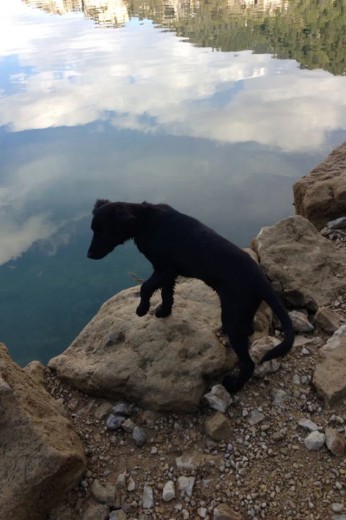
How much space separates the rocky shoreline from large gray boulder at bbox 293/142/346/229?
7.39 feet

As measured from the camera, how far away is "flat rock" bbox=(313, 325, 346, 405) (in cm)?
417

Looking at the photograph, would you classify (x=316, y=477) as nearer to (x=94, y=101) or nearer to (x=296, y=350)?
(x=296, y=350)

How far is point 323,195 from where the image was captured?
7762 mm

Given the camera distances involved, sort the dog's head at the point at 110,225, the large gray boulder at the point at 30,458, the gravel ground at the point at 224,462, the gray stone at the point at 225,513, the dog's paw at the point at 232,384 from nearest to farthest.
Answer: the large gray boulder at the point at 30,458 → the gray stone at the point at 225,513 → the gravel ground at the point at 224,462 → the dog's paw at the point at 232,384 → the dog's head at the point at 110,225

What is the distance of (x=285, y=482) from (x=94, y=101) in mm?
17681

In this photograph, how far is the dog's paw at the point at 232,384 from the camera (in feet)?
14.5

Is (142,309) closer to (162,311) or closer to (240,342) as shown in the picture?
(162,311)

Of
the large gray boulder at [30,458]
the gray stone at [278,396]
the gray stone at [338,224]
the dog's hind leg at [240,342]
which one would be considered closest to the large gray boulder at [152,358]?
the dog's hind leg at [240,342]

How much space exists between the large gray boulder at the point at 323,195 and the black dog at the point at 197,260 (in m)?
3.91

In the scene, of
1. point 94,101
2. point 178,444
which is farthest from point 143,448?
point 94,101

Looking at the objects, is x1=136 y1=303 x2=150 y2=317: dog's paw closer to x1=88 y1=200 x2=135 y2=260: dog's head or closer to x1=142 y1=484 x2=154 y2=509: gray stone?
x1=88 y1=200 x2=135 y2=260: dog's head

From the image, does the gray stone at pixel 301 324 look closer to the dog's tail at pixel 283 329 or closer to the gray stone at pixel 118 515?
the dog's tail at pixel 283 329

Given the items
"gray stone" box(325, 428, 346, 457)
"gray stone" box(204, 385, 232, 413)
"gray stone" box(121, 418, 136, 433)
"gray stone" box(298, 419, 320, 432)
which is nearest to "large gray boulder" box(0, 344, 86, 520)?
"gray stone" box(121, 418, 136, 433)

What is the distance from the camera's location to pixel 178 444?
4133 millimetres
